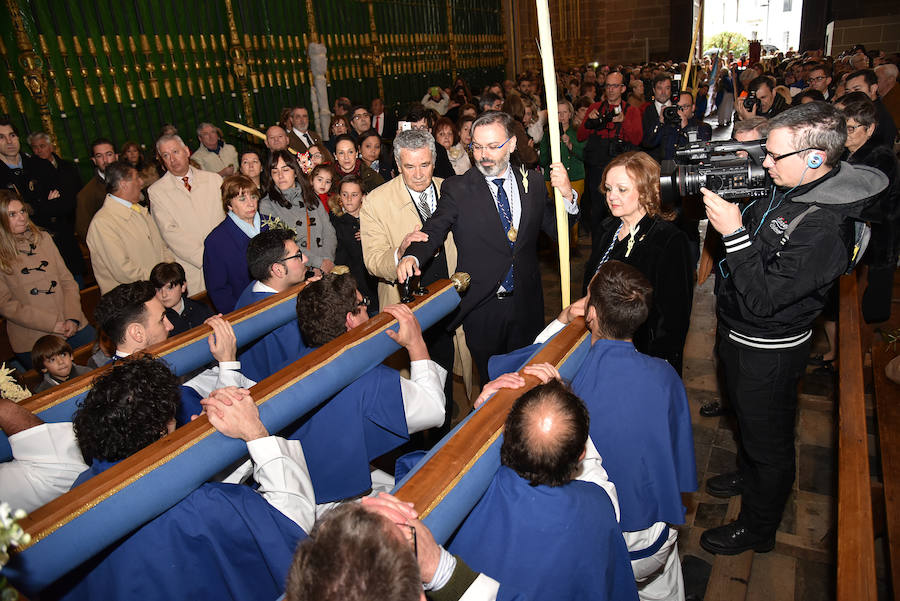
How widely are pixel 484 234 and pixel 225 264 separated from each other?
1669 millimetres

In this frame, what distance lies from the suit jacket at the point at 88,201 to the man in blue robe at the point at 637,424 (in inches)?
197

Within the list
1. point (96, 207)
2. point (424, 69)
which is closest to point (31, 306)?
point (96, 207)

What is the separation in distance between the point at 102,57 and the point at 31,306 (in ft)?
14.7

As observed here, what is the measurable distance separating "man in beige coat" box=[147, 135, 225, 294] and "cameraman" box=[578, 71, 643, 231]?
3.70 meters

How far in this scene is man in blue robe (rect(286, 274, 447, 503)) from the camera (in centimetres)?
208

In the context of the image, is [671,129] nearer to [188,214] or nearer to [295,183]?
[295,183]

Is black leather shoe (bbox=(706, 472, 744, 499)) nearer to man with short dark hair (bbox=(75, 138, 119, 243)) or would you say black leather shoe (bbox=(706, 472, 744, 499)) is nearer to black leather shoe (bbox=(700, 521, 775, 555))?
black leather shoe (bbox=(700, 521, 775, 555))

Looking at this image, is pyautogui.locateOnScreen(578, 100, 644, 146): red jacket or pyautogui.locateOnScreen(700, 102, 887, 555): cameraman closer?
pyautogui.locateOnScreen(700, 102, 887, 555): cameraman

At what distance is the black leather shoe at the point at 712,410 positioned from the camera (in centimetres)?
360

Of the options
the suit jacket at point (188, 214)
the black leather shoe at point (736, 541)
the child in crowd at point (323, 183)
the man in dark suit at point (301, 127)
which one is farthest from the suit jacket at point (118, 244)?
the black leather shoe at point (736, 541)

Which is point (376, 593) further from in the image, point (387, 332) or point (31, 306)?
point (31, 306)

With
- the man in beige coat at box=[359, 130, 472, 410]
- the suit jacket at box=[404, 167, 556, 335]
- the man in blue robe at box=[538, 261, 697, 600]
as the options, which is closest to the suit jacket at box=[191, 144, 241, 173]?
Answer: the man in beige coat at box=[359, 130, 472, 410]

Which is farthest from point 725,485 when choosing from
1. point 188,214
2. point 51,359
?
point 188,214

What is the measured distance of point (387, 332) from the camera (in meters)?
2.11
